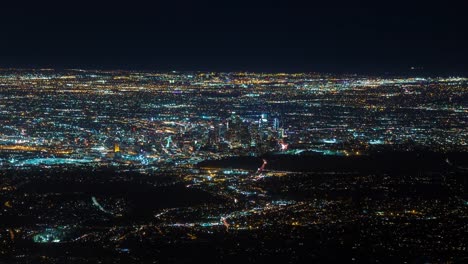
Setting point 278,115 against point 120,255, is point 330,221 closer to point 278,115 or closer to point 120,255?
point 120,255

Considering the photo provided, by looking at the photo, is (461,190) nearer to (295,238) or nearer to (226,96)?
(295,238)

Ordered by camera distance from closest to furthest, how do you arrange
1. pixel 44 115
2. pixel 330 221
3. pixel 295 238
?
pixel 295 238 < pixel 330 221 < pixel 44 115

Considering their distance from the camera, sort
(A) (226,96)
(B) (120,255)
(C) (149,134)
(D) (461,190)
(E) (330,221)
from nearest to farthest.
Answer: (B) (120,255)
(E) (330,221)
(D) (461,190)
(C) (149,134)
(A) (226,96)

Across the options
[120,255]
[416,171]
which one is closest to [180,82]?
[416,171]

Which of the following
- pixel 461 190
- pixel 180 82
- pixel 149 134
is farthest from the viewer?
pixel 180 82

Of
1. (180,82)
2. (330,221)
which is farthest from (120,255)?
(180,82)

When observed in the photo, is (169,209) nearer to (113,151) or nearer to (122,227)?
(122,227)

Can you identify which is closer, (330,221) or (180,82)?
(330,221)

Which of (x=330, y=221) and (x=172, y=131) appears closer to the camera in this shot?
(x=330, y=221)

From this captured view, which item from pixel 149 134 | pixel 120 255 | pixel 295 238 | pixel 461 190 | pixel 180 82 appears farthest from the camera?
pixel 180 82
